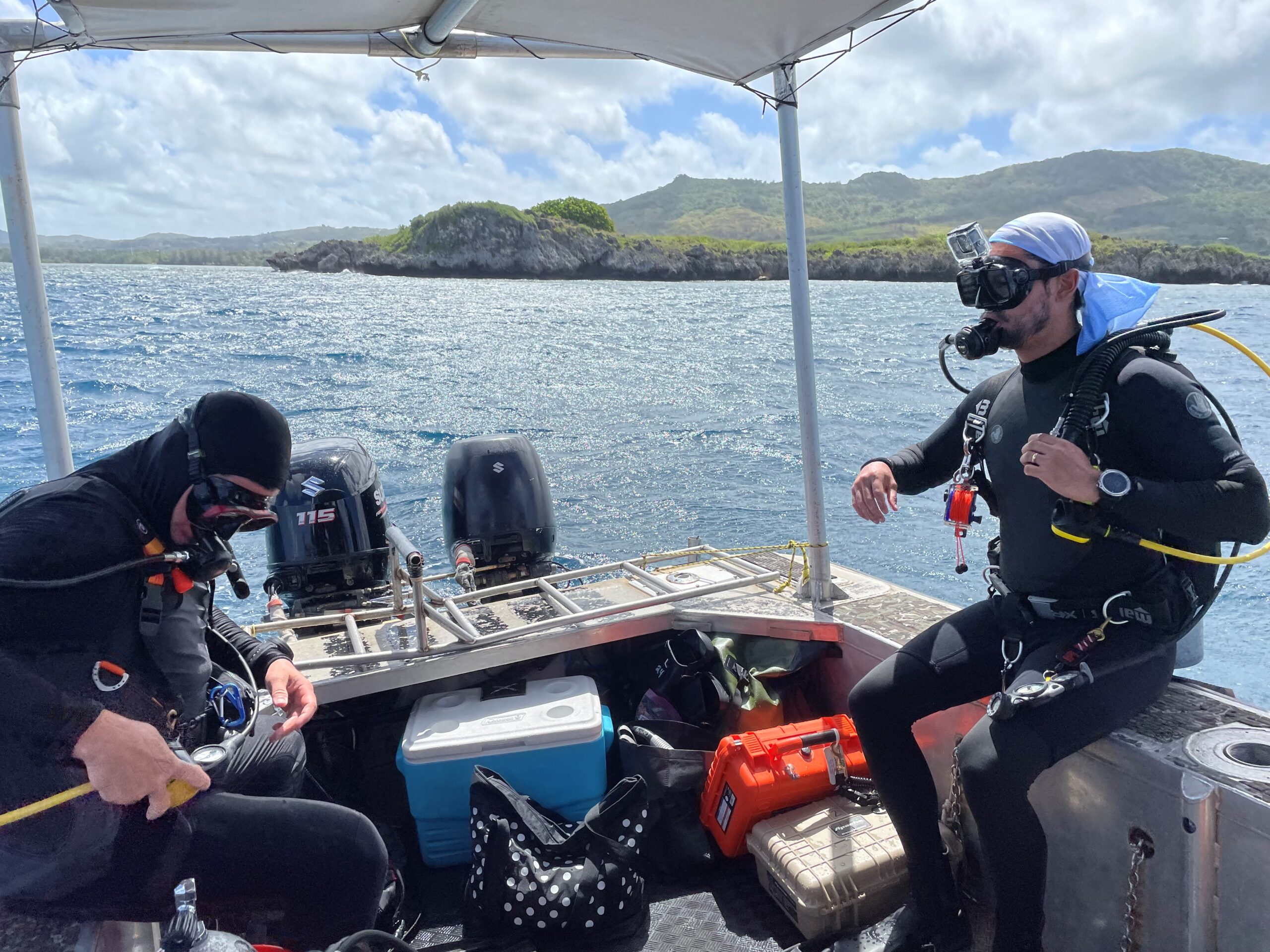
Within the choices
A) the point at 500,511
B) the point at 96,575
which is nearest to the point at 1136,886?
Answer: the point at 96,575

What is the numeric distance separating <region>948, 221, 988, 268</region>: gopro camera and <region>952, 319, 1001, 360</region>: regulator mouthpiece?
0.16 meters

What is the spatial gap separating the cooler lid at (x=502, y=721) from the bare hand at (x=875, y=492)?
98 cm

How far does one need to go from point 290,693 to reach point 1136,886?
6.27 ft

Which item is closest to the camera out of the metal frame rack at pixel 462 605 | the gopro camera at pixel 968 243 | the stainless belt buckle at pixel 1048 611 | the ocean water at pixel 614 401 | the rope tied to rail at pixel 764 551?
the stainless belt buckle at pixel 1048 611

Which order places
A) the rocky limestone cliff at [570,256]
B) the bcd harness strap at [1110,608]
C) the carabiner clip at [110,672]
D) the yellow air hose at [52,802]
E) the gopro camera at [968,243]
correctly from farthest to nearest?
the rocky limestone cliff at [570,256] < the gopro camera at [968,243] < the bcd harness strap at [1110,608] < the carabiner clip at [110,672] < the yellow air hose at [52,802]

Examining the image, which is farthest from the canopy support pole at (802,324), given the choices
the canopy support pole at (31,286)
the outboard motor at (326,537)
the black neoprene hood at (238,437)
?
the canopy support pole at (31,286)

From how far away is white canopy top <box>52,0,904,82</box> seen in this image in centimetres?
210

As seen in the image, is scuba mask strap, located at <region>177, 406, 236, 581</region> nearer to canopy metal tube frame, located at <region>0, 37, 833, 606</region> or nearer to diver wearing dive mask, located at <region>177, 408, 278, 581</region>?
diver wearing dive mask, located at <region>177, 408, 278, 581</region>

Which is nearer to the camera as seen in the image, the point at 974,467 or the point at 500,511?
the point at 974,467

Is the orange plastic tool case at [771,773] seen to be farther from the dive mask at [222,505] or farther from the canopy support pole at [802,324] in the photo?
the dive mask at [222,505]

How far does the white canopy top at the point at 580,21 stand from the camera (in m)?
2.10

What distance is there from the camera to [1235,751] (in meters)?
1.67

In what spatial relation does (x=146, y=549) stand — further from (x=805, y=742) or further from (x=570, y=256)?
(x=570, y=256)

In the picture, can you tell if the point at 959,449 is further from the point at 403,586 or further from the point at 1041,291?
the point at 403,586
